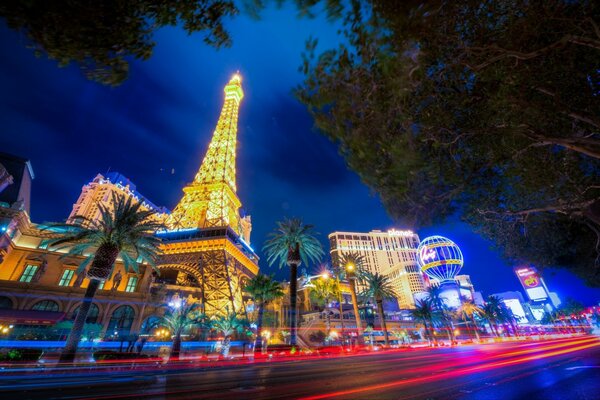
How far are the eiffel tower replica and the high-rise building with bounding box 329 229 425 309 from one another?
9109 cm

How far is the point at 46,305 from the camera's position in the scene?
3553 centimetres

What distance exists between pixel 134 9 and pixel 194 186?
5689 cm

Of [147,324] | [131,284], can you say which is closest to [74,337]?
[147,324]

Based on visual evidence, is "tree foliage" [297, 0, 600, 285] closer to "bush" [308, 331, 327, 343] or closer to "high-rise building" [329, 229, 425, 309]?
"bush" [308, 331, 327, 343]

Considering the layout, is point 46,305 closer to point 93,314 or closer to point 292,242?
point 93,314

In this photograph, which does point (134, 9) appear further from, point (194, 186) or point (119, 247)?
point (194, 186)

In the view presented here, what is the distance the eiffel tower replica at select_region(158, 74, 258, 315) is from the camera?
145 feet

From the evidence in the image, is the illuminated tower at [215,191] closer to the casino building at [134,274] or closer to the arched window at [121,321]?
the casino building at [134,274]

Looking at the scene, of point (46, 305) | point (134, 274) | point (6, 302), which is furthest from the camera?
A: point (134, 274)

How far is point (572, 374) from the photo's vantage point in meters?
6.84

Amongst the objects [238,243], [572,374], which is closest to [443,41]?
[572,374]

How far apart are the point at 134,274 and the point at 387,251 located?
453ft

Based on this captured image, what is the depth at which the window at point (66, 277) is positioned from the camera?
4019cm

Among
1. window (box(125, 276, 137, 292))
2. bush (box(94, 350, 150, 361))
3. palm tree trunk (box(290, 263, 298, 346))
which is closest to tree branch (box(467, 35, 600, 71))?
palm tree trunk (box(290, 263, 298, 346))
